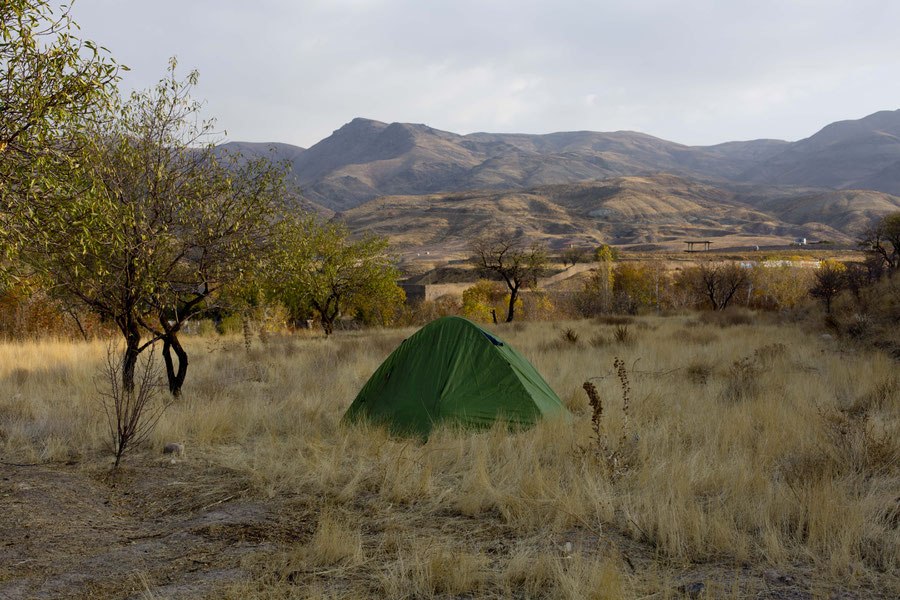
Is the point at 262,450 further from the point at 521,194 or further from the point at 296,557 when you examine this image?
the point at 521,194

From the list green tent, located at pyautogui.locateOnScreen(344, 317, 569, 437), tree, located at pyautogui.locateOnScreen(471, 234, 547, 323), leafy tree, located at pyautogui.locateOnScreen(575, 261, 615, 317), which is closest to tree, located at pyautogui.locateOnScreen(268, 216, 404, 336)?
tree, located at pyautogui.locateOnScreen(471, 234, 547, 323)

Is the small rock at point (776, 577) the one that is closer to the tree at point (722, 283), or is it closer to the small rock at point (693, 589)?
the small rock at point (693, 589)

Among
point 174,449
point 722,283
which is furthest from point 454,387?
point 722,283

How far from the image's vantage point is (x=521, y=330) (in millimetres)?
21344

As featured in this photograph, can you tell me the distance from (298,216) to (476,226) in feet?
380

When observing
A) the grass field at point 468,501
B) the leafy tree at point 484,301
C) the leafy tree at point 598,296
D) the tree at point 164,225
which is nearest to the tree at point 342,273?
the leafy tree at point 484,301

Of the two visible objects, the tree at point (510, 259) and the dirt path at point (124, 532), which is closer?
the dirt path at point (124, 532)

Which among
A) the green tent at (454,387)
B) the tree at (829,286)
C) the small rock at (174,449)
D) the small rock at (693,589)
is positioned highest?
the tree at (829,286)

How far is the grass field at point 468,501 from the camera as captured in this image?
12.3 ft

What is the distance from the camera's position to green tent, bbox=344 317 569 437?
7320mm

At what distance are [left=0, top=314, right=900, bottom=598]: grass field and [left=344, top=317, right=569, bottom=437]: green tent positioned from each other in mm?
334

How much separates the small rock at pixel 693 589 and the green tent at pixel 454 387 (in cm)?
367

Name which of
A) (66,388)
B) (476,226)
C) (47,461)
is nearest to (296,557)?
(47,461)

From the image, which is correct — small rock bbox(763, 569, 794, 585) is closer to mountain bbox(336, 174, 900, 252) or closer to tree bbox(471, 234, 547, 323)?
tree bbox(471, 234, 547, 323)
